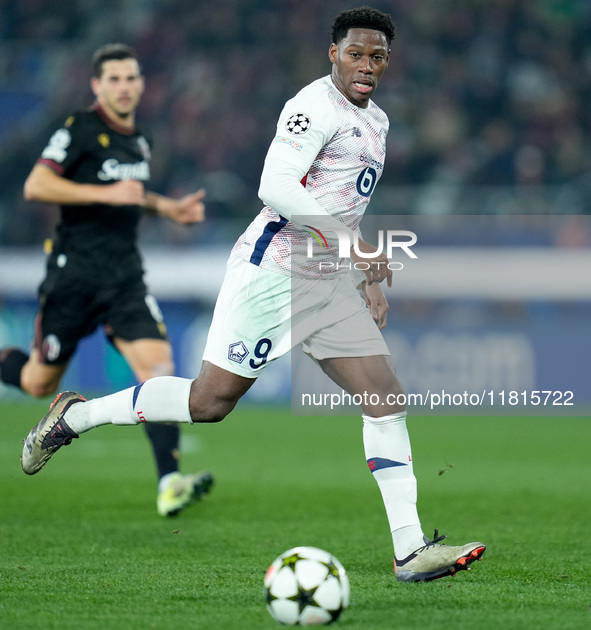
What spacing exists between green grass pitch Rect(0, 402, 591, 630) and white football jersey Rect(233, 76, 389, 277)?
4.39ft

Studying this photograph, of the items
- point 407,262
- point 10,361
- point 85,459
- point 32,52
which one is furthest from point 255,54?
point 10,361

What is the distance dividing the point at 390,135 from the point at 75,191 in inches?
408

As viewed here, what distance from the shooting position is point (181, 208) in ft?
23.5

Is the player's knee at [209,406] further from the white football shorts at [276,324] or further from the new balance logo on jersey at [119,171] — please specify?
the new balance logo on jersey at [119,171]

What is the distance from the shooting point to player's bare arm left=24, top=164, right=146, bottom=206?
263 inches

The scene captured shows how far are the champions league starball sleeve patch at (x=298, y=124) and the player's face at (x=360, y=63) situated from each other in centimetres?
29

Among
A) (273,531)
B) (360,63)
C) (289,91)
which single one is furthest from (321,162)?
(289,91)

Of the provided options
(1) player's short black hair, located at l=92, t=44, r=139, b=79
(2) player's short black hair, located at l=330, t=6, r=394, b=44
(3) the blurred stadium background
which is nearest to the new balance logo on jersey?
(1) player's short black hair, located at l=92, t=44, r=139, b=79

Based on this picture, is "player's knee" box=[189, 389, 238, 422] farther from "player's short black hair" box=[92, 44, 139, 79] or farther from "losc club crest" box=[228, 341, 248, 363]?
"player's short black hair" box=[92, 44, 139, 79]

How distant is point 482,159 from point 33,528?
1150 centimetres

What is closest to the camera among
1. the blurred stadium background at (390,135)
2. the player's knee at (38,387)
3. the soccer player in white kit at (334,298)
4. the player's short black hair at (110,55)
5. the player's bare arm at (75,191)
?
the soccer player in white kit at (334,298)

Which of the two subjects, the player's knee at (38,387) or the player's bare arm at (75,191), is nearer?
the player's bare arm at (75,191)

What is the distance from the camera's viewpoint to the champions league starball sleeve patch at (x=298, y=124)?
4.39 metres

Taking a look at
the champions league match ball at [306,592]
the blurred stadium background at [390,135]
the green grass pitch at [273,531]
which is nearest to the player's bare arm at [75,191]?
the green grass pitch at [273,531]
